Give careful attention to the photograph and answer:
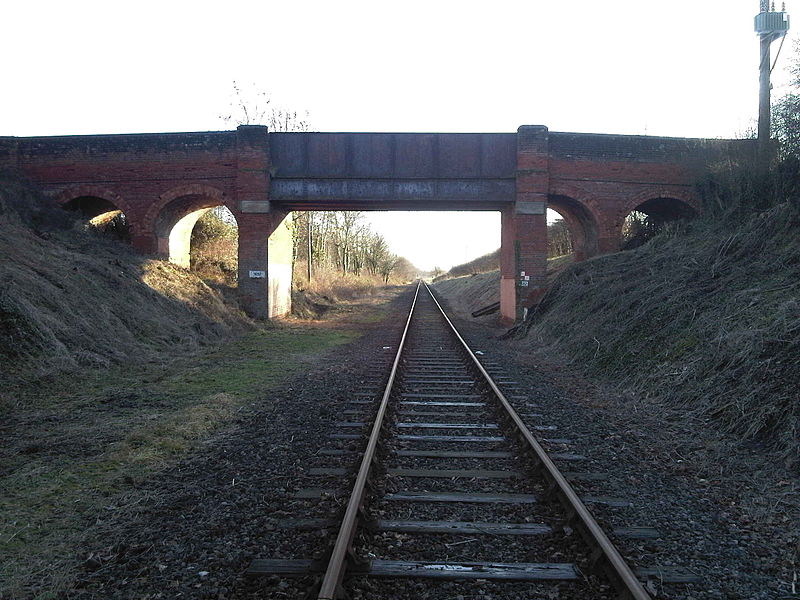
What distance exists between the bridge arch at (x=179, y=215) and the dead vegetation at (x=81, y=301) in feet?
4.67

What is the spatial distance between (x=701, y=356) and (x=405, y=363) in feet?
18.1

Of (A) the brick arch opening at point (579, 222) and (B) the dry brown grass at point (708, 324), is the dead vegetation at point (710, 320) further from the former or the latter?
(A) the brick arch opening at point (579, 222)

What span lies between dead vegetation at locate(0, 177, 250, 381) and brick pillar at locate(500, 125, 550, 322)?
9040 millimetres

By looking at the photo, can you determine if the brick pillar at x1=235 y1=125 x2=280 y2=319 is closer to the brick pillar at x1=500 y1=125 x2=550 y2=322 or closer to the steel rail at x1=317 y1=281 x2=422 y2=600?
the brick pillar at x1=500 y1=125 x2=550 y2=322

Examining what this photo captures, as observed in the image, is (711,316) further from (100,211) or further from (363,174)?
(100,211)

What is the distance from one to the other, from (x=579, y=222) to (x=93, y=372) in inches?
657

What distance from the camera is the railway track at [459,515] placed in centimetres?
340

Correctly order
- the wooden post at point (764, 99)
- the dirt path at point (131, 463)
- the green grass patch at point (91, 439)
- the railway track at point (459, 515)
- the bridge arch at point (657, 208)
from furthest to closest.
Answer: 1. the bridge arch at point (657, 208)
2. the wooden post at point (764, 99)
3. the green grass patch at point (91, 439)
4. the dirt path at point (131, 463)
5. the railway track at point (459, 515)

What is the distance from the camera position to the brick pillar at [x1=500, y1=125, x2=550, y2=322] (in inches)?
720

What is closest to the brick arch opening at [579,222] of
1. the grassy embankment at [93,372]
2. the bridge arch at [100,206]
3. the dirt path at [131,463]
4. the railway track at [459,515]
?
the grassy embankment at [93,372]

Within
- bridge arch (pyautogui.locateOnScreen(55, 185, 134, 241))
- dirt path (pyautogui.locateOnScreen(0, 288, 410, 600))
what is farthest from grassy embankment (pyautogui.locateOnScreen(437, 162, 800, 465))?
bridge arch (pyautogui.locateOnScreen(55, 185, 134, 241))

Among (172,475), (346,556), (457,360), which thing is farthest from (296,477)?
(457,360)

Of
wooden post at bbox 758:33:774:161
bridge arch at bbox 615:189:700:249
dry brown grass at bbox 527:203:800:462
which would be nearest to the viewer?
dry brown grass at bbox 527:203:800:462

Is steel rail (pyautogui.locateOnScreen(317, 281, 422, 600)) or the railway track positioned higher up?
steel rail (pyautogui.locateOnScreen(317, 281, 422, 600))
